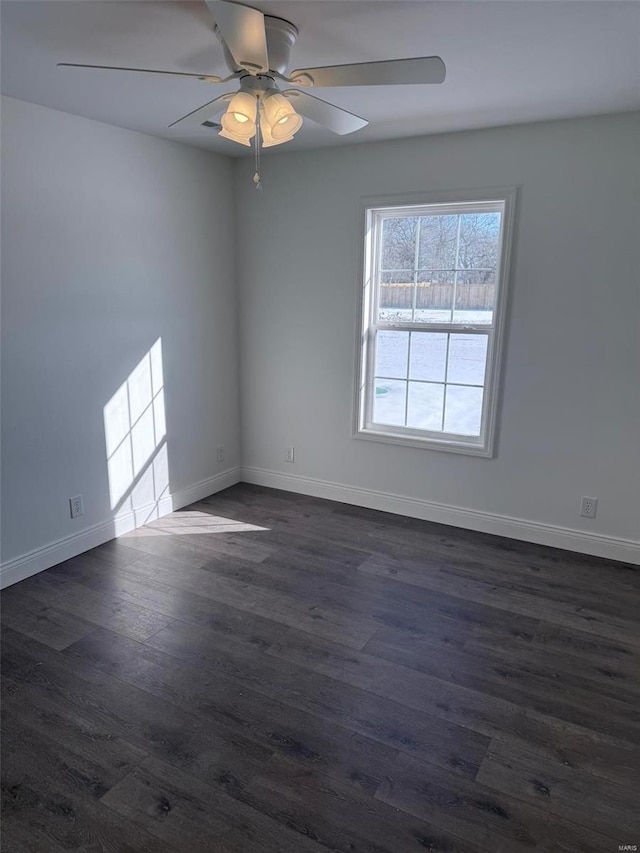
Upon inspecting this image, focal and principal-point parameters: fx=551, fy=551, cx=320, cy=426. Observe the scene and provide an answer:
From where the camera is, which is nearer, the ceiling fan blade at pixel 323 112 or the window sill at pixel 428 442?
the ceiling fan blade at pixel 323 112

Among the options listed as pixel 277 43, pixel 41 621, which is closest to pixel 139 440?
pixel 41 621

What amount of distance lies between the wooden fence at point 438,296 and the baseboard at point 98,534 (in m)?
1.95

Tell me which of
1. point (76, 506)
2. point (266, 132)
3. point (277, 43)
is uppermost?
point (277, 43)

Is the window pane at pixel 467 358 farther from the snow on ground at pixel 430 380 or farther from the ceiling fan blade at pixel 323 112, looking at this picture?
the ceiling fan blade at pixel 323 112

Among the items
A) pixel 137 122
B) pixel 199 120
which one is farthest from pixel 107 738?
pixel 137 122

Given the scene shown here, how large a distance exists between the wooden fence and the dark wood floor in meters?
1.61

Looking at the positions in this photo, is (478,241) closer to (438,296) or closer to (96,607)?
(438,296)

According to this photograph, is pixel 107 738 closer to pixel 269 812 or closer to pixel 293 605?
pixel 269 812

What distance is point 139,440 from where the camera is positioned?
12.2 feet

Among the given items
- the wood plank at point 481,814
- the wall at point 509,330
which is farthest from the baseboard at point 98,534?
the wood plank at point 481,814

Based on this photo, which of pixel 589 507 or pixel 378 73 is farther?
pixel 589 507

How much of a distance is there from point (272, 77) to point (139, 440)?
2.45 m

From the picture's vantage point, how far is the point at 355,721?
2.11 meters

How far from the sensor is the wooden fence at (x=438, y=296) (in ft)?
11.8
